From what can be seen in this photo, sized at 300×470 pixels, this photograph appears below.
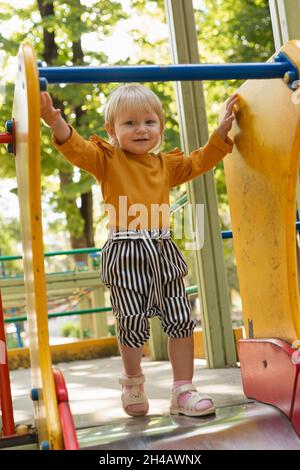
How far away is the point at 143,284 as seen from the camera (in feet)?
6.25

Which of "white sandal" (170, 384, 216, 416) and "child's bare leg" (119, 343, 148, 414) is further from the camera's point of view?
"child's bare leg" (119, 343, 148, 414)

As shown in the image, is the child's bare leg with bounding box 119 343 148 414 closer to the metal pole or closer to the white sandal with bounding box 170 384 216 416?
the white sandal with bounding box 170 384 216 416

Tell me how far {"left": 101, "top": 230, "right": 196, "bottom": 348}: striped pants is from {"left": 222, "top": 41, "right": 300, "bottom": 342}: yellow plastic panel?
0.76ft

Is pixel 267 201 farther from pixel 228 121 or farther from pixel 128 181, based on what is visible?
pixel 128 181

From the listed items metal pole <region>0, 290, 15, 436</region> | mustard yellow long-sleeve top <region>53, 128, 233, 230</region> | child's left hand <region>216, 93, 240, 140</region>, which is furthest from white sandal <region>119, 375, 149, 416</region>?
child's left hand <region>216, 93, 240, 140</region>

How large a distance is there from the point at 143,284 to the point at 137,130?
1.56 ft

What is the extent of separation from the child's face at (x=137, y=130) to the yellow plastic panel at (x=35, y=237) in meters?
0.44

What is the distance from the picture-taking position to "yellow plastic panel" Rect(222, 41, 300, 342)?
178 centimetres

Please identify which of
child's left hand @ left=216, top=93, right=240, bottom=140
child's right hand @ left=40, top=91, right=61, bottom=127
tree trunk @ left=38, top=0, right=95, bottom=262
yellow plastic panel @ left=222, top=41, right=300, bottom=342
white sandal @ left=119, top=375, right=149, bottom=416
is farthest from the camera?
tree trunk @ left=38, top=0, right=95, bottom=262

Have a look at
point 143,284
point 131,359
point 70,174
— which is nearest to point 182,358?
point 131,359

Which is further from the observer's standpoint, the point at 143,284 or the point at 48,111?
the point at 143,284

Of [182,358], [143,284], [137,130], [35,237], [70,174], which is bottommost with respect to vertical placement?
[182,358]

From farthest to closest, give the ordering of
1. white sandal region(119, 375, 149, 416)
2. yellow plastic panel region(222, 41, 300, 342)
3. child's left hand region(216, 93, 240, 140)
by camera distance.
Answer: child's left hand region(216, 93, 240, 140) < white sandal region(119, 375, 149, 416) < yellow plastic panel region(222, 41, 300, 342)
